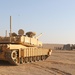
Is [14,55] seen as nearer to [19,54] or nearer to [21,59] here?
[19,54]

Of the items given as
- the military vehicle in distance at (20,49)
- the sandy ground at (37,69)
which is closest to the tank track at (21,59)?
the military vehicle in distance at (20,49)

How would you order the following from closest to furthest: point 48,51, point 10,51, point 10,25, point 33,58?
1. point 10,51
2. point 10,25
3. point 33,58
4. point 48,51

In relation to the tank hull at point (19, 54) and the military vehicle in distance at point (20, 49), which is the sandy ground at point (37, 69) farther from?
the military vehicle in distance at point (20, 49)

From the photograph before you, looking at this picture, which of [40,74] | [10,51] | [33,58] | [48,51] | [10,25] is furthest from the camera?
[48,51]

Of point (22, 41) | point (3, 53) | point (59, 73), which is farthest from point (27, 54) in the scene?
point (59, 73)

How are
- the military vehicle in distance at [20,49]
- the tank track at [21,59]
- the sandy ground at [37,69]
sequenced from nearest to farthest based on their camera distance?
the sandy ground at [37,69], the tank track at [21,59], the military vehicle in distance at [20,49]

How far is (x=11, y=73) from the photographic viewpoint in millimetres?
15438

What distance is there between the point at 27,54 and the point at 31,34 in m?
3.26

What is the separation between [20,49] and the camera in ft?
67.9

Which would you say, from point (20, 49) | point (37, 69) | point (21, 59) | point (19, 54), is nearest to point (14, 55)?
point (19, 54)

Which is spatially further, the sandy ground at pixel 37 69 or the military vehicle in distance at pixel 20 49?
the military vehicle in distance at pixel 20 49

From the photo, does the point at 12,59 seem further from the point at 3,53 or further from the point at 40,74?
the point at 40,74

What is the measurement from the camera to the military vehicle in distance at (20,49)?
19531mm

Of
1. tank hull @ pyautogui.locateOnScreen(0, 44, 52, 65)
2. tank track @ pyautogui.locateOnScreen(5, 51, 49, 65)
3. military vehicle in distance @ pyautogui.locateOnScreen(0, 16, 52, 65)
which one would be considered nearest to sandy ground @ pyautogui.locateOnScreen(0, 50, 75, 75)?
tank track @ pyautogui.locateOnScreen(5, 51, 49, 65)
